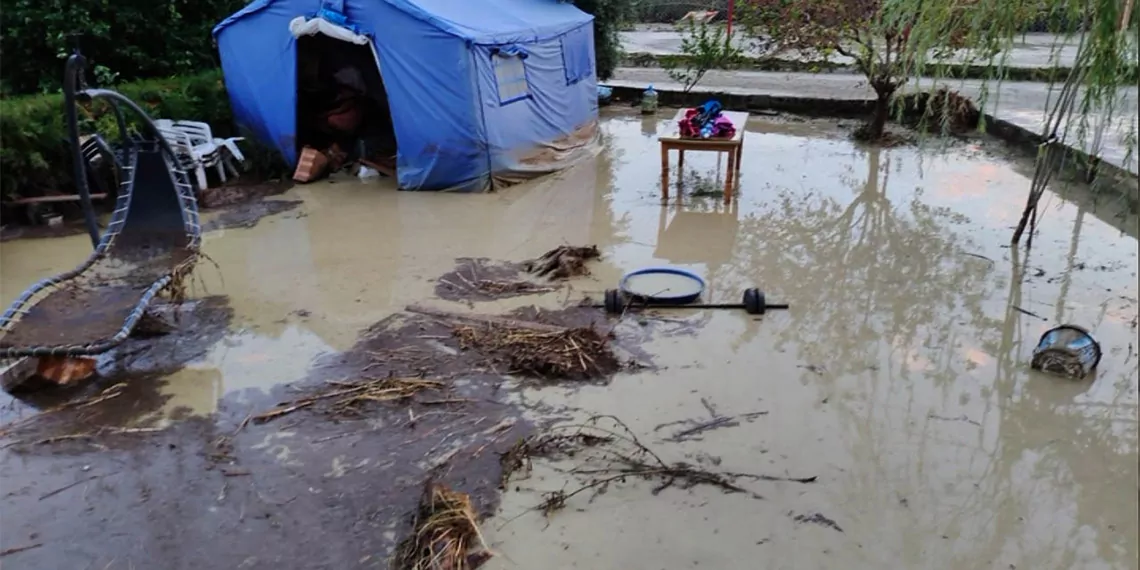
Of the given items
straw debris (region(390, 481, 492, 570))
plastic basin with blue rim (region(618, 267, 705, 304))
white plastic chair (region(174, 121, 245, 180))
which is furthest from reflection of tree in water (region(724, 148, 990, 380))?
white plastic chair (region(174, 121, 245, 180))

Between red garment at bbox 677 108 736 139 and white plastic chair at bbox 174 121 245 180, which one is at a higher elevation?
red garment at bbox 677 108 736 139

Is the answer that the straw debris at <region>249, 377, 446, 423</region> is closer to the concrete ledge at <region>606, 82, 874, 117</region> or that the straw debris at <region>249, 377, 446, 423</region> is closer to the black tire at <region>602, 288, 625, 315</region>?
the black tire at <region>602, 288, 625, 315</region>

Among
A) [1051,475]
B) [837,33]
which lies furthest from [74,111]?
[837,33]

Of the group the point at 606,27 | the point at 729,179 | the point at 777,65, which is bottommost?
the point at 729,179

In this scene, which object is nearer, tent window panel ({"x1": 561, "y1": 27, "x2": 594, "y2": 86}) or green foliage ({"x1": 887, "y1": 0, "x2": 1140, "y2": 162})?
green foliage ({"x1": 887, "y1": 0, "x2": 1140, "y2": 162})

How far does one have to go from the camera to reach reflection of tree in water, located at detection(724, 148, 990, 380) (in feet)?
13.5

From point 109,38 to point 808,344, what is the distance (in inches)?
294

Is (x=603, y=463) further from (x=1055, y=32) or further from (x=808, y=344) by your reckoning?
(x=1055, y=32)

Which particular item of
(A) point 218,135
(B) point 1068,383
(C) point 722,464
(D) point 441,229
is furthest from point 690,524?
(A) point 218,135

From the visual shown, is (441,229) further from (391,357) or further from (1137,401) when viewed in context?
(1137,401)

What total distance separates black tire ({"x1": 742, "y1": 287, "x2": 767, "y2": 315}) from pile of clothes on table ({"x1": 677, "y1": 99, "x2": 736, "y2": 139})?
2165 mm

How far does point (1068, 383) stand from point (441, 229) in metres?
4.14

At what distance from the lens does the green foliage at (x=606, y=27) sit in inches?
416

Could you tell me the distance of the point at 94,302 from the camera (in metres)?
4.01
